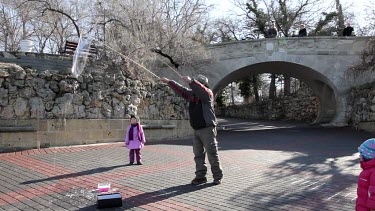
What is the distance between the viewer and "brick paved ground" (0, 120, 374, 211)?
219 inches

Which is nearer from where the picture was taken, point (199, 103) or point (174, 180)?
point (199, 103)

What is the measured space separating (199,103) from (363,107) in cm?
1589

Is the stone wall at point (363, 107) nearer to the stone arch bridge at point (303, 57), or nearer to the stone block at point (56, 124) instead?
the stone arch bridge at point (303, 57)

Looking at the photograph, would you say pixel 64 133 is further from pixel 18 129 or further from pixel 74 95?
pixel 18 129

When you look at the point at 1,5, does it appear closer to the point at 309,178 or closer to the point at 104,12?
the point at 104,12

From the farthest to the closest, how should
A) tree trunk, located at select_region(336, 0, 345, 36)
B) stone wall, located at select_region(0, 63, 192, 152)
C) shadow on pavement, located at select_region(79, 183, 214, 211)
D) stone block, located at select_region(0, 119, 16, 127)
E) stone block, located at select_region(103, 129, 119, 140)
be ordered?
1. tree trunk, located at select_region(336, 0, 345, 36)
2. stone block, located at select_region(103, 129, 119, 140)
3. stone wall, located at select_region(0, 63, 192, 152)
4. stone block, located at select_region(0, 119, 16, 127)
5. shadow on pavement, located at select_region(79, 183, 214, 211)

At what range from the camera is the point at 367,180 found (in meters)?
3.71

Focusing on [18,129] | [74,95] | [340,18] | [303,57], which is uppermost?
[340,18]

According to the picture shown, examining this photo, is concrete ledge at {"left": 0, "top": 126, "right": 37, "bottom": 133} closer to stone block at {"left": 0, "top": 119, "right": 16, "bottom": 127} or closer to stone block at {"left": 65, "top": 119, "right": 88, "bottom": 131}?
stone block at {"left": 0, "top": 119, "right": 16, "bottom": 127}

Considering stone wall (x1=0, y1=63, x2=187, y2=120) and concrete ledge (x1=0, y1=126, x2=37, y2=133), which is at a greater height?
stone wall (x1=0, y1=63, x2=187, y2=120)

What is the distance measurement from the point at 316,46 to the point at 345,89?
3.04 meters

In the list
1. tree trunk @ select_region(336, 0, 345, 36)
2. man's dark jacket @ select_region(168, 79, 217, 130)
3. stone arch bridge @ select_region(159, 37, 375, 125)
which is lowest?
man's dark jacket @ select_region(168, 79, 217, 130)

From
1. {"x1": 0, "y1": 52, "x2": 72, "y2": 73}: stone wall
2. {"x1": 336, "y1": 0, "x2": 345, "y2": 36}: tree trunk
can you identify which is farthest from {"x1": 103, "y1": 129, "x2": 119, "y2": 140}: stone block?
{"x1": 336, "y1": 0, "x2": 345, "y2": 36}: tree trunk

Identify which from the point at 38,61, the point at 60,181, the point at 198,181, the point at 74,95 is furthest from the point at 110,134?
the point at 198,181
